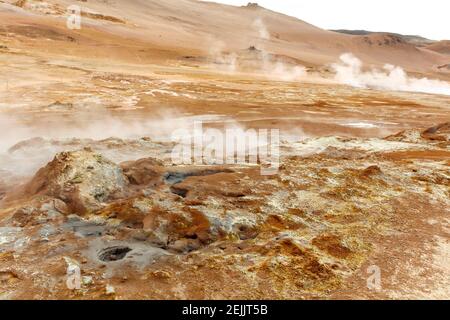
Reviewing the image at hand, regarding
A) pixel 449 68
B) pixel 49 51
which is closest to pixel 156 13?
pixel 49 51

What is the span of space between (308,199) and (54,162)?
15.6ft

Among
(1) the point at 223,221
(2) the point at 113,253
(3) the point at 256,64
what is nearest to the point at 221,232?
(1) the point at 223,221

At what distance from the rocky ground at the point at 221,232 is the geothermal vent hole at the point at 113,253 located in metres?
0.02

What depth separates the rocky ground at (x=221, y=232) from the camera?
5121mm

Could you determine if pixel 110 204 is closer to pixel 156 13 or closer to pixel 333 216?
pixel 333 216

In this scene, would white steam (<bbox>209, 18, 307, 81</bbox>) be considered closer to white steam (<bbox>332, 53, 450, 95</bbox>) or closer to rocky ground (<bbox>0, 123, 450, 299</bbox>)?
white steam (<bbox>332, 53, 450, 95</bbox>)

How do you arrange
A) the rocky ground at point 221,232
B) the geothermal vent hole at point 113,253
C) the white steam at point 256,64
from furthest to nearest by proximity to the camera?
the white steam at point 256,64 → the geothermal vent hole at point 113,253 → the rocky ground at point 221,232

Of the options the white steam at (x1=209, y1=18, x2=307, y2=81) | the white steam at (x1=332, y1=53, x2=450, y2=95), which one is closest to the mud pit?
the white steam at (x1=332, y1=53, x2=450, y2=95)

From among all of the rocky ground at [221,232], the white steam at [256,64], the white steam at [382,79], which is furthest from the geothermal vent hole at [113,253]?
the white steam at [256,64]

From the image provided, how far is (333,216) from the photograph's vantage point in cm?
726

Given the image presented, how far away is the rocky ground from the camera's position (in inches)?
202

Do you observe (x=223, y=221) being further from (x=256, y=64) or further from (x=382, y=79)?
(x=382, y=79)

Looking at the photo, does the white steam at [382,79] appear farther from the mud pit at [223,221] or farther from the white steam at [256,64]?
the mud pit at [223,221]
